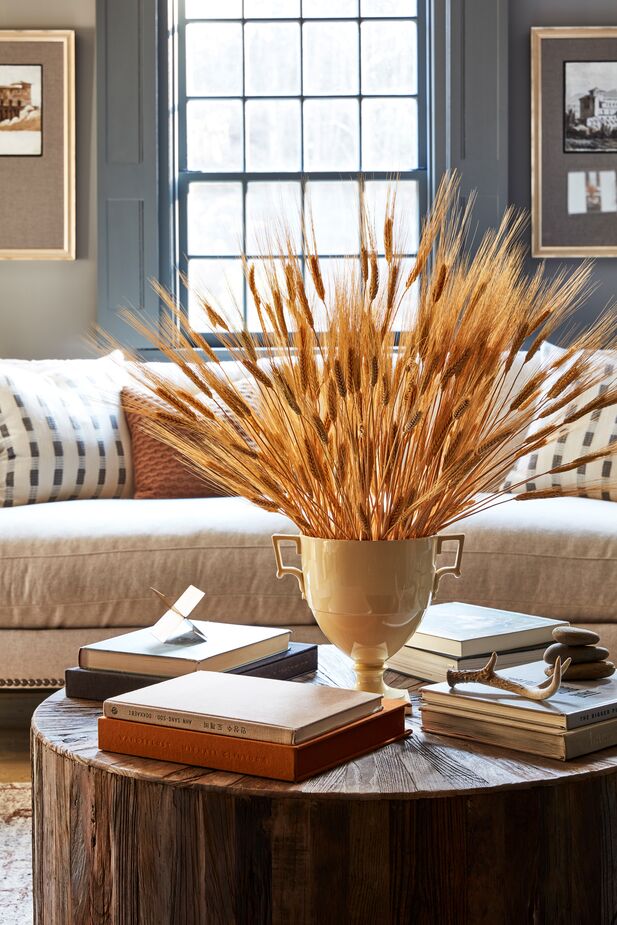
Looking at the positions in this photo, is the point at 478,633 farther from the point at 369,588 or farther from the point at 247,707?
the point at 247,707

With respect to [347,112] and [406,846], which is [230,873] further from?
[347,112]

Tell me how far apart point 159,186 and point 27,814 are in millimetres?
2611

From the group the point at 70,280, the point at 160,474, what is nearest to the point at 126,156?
the point at 70,280

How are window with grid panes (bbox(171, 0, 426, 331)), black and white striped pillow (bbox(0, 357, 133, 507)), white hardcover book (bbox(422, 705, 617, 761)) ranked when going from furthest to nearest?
window with grid panes (bbox(171, 0, 426, 331))
black and white striped pillow (bbox(0, 357, 133, 507))
white hardcover book (bbox(422, 705, 617, 761))

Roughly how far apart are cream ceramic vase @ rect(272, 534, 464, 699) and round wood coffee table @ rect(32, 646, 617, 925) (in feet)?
0.61

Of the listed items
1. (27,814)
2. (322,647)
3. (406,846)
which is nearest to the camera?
(406,846)

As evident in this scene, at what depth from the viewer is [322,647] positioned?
5.03ft

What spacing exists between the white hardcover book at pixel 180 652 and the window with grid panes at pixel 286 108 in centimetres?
283

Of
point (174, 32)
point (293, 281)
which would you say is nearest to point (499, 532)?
point (293, 281)

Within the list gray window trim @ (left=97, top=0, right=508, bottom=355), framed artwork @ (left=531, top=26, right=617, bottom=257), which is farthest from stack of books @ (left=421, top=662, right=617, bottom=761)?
framed artwork @ (left=531, top=26, right=617, bottom=257)

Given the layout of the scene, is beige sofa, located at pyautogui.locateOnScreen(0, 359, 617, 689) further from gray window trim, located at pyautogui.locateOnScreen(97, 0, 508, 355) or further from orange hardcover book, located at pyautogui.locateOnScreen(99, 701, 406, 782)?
gray window trim, located at pyautogui.locateOnScreen(97, 0, 508, 355)

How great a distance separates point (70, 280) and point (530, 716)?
10.7 feet

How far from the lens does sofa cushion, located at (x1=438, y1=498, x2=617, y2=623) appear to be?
2271 mm

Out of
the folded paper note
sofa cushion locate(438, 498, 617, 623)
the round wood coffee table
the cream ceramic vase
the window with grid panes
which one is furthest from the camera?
the window with grid panes
